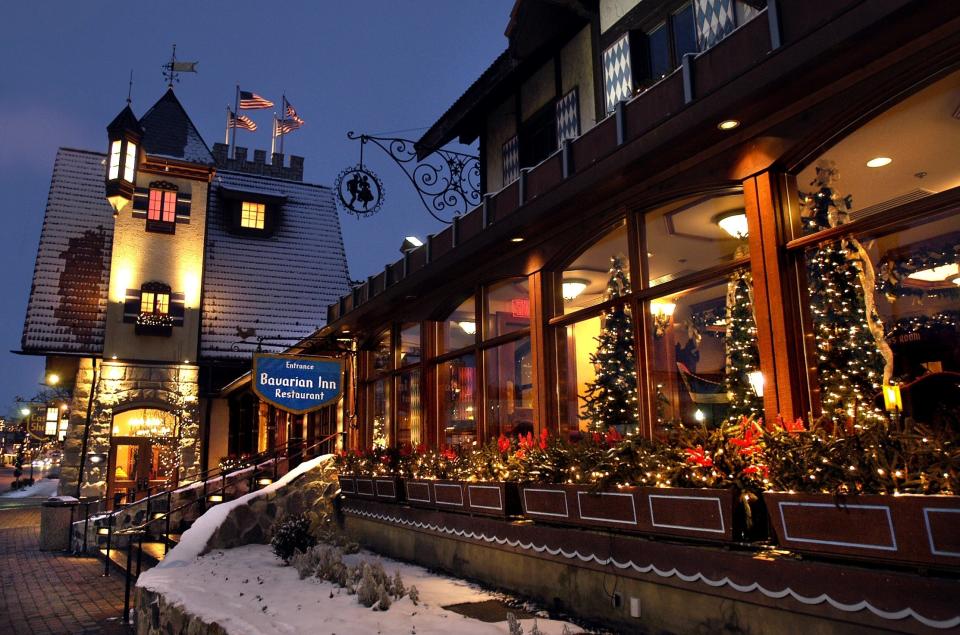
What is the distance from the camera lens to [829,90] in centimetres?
597

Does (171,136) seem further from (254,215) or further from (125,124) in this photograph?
(125,124)

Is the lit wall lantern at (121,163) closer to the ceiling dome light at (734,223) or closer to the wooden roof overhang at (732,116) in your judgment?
the wooden roof overhang at (732,116)

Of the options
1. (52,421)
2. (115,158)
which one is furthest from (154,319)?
(52,421)

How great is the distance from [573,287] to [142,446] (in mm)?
20071

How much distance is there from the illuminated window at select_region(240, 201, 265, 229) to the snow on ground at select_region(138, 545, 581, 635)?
19.1 m

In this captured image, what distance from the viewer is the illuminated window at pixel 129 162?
70.9 feet

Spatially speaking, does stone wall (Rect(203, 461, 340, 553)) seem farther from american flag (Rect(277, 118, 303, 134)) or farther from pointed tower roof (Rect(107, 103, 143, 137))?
american flag (Rect(277, 118, 303, 134))

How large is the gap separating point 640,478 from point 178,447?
858 inches

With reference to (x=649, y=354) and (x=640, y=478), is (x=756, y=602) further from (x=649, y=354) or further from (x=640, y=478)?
(x=649, y=354)

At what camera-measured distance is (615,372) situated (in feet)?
28.6

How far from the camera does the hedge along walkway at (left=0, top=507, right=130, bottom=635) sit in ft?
35.1

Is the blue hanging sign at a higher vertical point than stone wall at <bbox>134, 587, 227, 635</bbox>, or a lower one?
higher

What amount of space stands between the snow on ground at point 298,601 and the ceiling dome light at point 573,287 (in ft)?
12.8

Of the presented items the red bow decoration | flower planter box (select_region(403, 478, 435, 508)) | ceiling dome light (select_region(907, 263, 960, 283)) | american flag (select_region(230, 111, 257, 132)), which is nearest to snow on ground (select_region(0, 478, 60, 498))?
american flag (select_region(230, 111, 257, 132))
